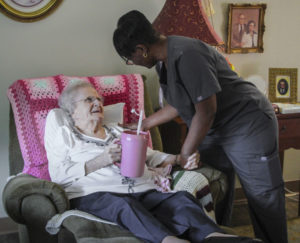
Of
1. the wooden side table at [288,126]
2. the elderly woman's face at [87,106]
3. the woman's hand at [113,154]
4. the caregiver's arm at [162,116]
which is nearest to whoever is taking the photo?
the woman's hand at [113,154]

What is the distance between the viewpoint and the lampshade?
1.87 m

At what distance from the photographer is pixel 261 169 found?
1.44m

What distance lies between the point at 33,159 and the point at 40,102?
31cm

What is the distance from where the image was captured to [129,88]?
194 centimetres

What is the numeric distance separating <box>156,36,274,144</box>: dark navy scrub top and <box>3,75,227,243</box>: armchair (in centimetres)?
31

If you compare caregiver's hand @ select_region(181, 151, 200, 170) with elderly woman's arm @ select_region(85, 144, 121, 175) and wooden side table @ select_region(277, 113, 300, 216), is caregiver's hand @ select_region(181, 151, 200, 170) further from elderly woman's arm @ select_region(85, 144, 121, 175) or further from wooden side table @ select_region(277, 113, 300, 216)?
wooden side table @ select_region(277, 113, 300, 216)

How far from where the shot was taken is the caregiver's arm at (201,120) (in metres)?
1.26

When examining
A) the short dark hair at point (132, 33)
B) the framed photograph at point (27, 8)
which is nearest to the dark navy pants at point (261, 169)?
the short dark hair at point (132, 33)

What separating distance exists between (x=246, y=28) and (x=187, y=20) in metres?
0.76

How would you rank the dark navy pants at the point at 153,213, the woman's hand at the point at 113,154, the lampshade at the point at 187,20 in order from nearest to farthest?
1. the dark navy pants at the point at 153,213
2. the woman's hand at the point at 113,154
3. the lampshade at the point at 187,20

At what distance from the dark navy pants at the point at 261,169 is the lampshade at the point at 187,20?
2.17 ft

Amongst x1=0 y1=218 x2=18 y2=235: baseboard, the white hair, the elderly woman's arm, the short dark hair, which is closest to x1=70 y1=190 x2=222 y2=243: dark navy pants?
the elderly woman's arm

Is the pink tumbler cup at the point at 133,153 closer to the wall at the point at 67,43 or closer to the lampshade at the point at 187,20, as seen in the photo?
the lampshade at the point at 187,20

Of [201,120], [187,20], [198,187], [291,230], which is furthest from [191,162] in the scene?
[291,230]
